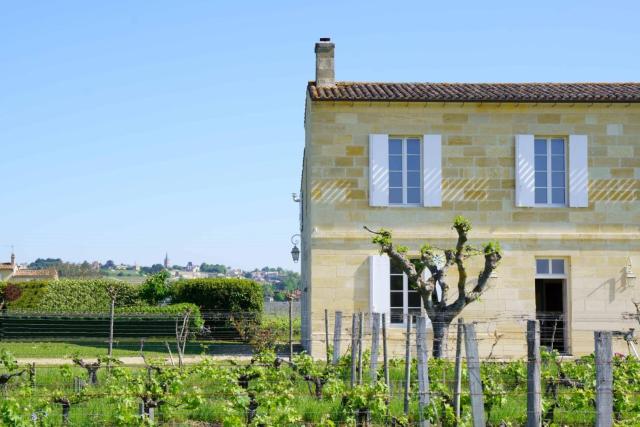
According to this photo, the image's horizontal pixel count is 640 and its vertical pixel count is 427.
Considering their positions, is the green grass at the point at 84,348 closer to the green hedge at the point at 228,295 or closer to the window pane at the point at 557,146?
the green hedge at the point at 228,295

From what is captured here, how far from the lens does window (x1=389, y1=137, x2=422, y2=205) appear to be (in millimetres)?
18734

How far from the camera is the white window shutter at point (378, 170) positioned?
727 inches

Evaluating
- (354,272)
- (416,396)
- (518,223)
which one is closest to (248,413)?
(416,396)

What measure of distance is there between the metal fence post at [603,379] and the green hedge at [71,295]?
19611 mm

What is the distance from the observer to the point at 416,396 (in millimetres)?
10883

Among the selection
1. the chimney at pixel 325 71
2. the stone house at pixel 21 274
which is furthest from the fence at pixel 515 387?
the stone house at pixel 21 274

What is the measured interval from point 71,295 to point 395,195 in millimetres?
12532

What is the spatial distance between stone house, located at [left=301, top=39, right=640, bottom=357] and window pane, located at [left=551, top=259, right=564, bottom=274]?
0.03m

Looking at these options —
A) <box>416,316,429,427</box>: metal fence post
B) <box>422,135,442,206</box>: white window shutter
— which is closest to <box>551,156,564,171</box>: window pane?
<box>422,135,442,206</box>: white window shutter

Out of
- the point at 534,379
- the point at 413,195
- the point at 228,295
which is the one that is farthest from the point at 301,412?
the point at 228,295

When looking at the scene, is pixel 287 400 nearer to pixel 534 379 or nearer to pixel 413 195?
pixel 534 379

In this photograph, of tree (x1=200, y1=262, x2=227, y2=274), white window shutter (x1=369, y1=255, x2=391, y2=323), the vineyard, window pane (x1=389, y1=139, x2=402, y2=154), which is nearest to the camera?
the vineyard

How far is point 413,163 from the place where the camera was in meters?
18.8

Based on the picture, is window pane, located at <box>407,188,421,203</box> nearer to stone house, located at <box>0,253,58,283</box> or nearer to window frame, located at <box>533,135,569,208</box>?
window frame, located at <box>533,135,569,208</box>
